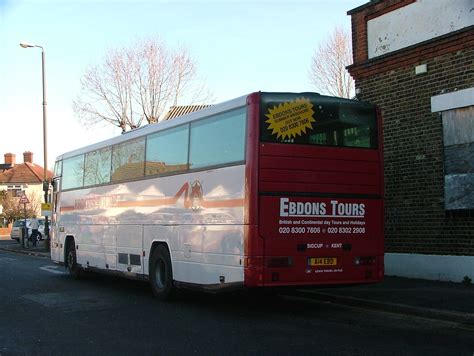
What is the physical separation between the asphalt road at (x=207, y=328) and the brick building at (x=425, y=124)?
11.0ft

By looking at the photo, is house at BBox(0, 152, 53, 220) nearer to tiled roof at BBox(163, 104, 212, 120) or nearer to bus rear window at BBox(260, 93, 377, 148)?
tiled roof at BBox(163, 104, 212, 120)

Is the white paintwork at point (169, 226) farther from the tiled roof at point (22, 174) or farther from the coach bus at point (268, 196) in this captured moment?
the tiled roof at point (22, 174)

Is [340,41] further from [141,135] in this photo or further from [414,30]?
[141,135]

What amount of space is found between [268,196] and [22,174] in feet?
245

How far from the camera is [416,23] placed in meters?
13.0

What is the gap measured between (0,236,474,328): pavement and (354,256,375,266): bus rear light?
0.65 meters

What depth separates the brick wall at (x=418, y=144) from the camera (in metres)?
12.0

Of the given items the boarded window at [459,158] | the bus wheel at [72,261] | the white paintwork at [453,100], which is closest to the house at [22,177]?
the bus wheel at [72,261]

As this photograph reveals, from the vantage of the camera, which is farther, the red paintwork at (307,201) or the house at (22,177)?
the house at (22,177)

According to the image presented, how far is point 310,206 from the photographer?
30.8ft

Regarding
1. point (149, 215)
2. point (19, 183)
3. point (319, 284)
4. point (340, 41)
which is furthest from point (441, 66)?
point (19, 183)

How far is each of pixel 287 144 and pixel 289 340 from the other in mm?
3212

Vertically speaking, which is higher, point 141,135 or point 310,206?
point 141,135

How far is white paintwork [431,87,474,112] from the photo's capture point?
38.4ft
